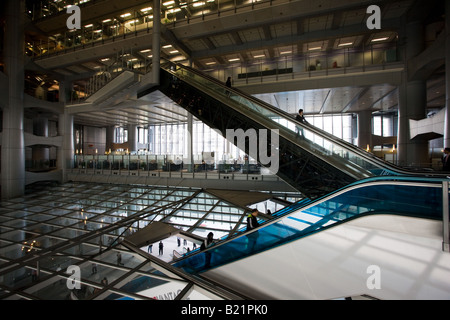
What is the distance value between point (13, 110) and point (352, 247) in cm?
2641

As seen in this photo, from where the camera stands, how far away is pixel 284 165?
8344 millimetres

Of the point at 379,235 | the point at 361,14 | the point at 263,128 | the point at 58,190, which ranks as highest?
the point at 361,14

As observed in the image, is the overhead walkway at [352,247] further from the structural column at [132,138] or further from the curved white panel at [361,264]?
the structural column at [132,138]

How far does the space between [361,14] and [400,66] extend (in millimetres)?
5094

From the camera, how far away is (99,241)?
29.0ft

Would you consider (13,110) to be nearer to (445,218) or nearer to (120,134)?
(120,134)

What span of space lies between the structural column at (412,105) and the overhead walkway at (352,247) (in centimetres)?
1404

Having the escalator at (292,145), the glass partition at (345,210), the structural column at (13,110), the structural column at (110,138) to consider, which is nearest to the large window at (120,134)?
the structural column at (110,138)

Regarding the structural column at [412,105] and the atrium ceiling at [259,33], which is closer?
the structural column at [412,105]

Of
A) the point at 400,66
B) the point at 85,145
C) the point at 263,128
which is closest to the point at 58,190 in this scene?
the point at 263,128

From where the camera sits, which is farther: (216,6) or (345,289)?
(216,6)

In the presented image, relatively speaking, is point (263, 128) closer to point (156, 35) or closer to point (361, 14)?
point (156, 35)

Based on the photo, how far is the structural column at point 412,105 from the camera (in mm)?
14125

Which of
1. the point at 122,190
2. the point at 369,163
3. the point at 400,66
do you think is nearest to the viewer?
the point at 369,163
